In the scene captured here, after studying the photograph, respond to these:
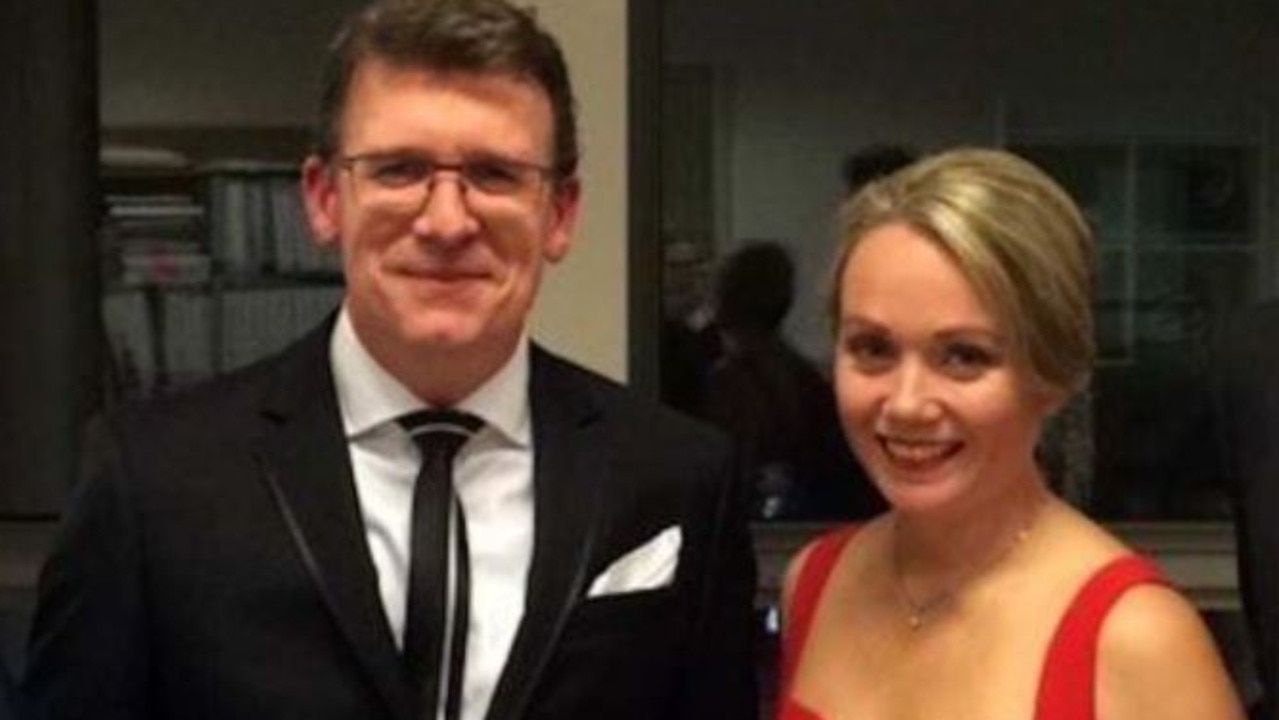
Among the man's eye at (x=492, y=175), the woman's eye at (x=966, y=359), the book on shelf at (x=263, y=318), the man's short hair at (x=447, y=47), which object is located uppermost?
the man's short hair at (x=447, y=47)

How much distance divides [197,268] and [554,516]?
1804mm

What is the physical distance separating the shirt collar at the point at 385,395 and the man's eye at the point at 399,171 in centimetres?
16

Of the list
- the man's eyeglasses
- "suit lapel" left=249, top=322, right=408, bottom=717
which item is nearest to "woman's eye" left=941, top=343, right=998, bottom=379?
the man's eyeglasses

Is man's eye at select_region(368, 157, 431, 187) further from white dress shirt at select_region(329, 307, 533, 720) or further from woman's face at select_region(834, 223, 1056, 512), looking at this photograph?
woman's face at select_region(834, 223, 1056, 512)

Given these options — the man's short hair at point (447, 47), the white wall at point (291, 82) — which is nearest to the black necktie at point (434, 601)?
the man's short hair at point (447, 47)

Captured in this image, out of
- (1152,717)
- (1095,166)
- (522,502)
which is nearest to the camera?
(1152,717)

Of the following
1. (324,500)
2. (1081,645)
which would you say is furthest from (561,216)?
(1081,645)

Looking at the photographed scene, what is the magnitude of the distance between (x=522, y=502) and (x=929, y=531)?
1.17 ft

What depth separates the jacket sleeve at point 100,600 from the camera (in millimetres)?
1698

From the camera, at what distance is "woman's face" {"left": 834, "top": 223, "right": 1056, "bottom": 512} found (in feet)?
5.71

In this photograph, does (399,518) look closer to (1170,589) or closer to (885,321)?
(885,321)

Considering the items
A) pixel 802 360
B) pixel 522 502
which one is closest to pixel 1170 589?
pixel 522 502

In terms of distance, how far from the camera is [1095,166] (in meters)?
3.36

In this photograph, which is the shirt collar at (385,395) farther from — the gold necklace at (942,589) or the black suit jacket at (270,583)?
the gold necklace at (942,589)
